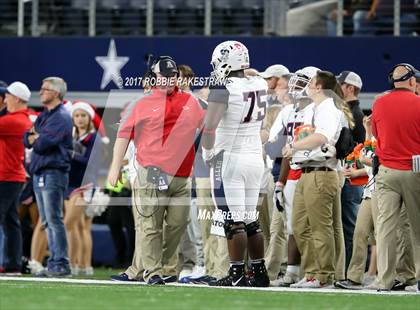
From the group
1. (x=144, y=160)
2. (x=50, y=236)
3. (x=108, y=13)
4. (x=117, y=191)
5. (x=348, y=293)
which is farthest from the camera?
(x=108, y=13)

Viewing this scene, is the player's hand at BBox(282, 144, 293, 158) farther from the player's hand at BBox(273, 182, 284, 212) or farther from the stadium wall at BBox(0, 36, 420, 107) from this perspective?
the stadium wall at BBox(0, 36, 420, 107)

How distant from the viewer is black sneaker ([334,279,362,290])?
12034 millimetres

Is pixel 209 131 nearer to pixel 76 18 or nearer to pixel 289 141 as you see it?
pixel 289 141

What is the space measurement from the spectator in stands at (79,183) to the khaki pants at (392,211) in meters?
4.86

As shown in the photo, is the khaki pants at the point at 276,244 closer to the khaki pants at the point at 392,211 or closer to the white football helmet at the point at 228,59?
the khaki pants at the point at 392,211

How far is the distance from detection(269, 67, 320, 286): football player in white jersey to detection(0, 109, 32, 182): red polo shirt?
10.9 feet

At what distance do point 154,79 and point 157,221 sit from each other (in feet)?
4.35

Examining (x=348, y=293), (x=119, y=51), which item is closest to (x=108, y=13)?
(x=119, y=51)

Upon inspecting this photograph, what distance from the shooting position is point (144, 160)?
1178 cm

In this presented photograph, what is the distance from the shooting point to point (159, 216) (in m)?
11.7

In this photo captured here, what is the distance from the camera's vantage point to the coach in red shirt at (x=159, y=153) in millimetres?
11656

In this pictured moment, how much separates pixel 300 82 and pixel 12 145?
3.71 m

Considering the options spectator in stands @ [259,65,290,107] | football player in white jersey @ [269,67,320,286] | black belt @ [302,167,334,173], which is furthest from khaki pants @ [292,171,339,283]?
spectator in stands @ [259,65,290,107]

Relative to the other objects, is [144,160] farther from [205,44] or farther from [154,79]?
[205,44]
